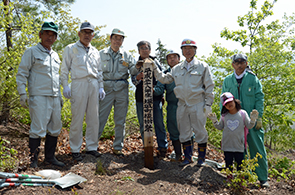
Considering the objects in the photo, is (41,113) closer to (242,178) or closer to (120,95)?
(120,95)

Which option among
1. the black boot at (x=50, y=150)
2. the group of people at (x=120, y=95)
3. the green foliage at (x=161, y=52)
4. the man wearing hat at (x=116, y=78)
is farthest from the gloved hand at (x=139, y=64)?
the green foliage at (x=161, y=52)

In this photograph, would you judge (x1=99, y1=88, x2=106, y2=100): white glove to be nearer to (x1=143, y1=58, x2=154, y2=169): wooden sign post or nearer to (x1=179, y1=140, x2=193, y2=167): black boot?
A: (x1=143, y1=58, x2=154, y2=169): wooden sign post

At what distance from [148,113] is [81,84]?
1.41 m

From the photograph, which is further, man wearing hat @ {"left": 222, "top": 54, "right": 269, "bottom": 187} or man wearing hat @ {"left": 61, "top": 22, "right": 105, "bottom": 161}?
man wearing hat @ {"left": 61, "top": 22, "right": 105, "bottom": 161}

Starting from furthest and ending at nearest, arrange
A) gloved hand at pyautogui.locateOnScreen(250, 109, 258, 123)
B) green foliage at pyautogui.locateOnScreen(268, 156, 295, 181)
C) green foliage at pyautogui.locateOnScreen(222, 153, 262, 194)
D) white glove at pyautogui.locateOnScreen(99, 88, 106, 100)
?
green foliage at pyautogui.locateOnScreen(268, 156, 295, 181), white glove at pyautogui.locateOnScreen(99, 88, 106, 100), gloved hand at pyautogui.locateOnScreen(250, 109, 258, 123), green foliage at pyautogui.locateOnScreen(222, 153, 262, 194)

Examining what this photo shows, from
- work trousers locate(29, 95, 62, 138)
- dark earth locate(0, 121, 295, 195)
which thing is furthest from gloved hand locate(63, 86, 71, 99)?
dark earth locate(0, 121, 295, 195)

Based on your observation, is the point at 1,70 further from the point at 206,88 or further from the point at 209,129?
the point at 209,129

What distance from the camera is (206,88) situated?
481cm

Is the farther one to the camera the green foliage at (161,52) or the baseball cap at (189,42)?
the green foliage at (161,52)

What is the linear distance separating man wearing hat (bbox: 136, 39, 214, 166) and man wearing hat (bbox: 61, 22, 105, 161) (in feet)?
5.40

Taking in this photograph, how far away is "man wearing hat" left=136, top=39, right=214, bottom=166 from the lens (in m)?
4.74

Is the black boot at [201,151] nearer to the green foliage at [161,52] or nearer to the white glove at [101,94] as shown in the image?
the white glove at [101,94]

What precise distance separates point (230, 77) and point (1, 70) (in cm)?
496

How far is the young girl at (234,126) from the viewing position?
4398 millimetres
